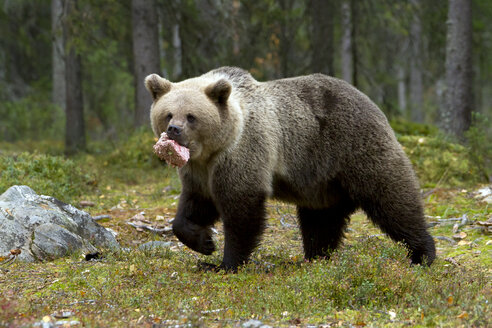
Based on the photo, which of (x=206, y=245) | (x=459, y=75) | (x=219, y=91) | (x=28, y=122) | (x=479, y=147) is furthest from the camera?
(x=28, y=122)

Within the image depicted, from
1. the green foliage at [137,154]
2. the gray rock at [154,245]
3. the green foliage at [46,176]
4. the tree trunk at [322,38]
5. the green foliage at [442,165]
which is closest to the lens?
the gray rock at [154,245]

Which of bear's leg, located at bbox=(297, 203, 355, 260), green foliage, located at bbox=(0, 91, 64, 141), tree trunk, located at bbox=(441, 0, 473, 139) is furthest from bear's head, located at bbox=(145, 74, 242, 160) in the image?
green foliage, located at bbox=(0, 91, 64, 141)

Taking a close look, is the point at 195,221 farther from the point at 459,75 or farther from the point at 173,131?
the point at 459,75

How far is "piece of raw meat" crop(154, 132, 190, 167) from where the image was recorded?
5.16 metres

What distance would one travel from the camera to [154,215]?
27.3ft

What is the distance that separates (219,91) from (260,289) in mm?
1910

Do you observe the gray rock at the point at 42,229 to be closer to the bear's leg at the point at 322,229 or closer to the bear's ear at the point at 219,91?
the bear's ear at the point at 219,91

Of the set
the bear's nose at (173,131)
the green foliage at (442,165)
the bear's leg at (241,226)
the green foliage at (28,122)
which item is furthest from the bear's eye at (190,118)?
the green foliage at (28,122)

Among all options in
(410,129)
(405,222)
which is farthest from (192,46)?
(405,222)

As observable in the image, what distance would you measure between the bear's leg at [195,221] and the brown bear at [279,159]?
0.01m

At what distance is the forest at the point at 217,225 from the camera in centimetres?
431

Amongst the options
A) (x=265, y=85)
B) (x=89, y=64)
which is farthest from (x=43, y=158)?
(x=89, y=64)

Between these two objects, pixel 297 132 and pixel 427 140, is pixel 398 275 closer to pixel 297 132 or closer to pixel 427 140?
pixel 297 132

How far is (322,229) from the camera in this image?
655 cm
